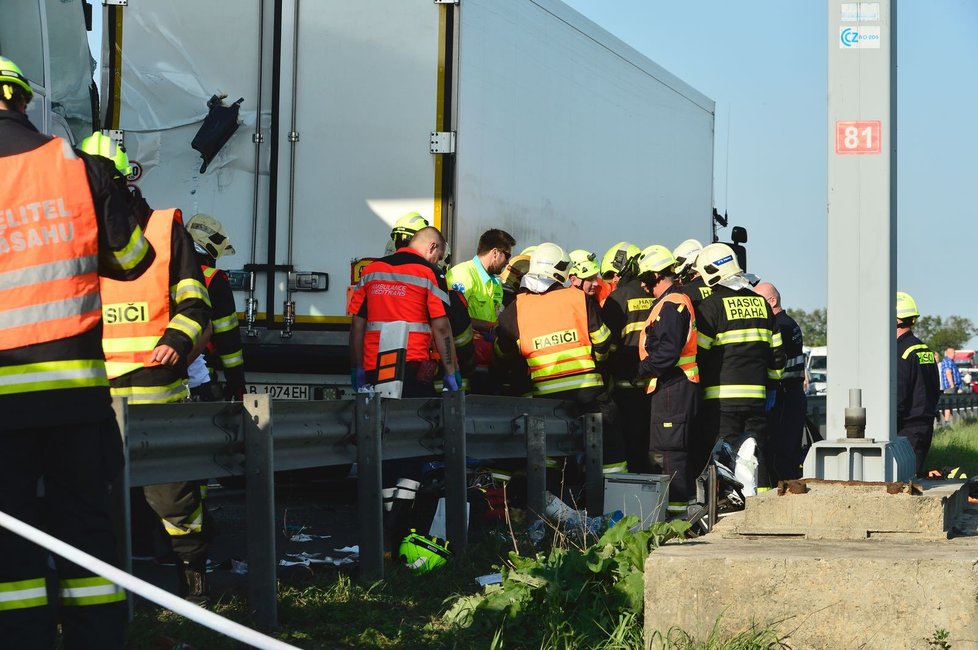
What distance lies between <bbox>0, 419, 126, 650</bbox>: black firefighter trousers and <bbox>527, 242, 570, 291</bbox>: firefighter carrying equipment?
5634mm

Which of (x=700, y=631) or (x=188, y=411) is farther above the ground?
(x=188, y=411)

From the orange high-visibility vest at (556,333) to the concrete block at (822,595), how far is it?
4.94 metres

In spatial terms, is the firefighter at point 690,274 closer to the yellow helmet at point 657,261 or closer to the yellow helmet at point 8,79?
the yellow helmet at point 657,261

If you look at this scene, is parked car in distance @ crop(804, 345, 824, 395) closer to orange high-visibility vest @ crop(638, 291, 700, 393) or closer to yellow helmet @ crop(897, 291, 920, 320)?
yellow helmet @ crop(897, 291, 920, 320)

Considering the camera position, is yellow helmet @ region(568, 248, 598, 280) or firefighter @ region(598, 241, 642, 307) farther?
firefighter @ region(598, 241, 642, 307)

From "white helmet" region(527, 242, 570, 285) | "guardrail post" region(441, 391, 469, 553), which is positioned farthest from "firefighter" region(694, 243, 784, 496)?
"guardrail post" region(441, 391, 469, 553)

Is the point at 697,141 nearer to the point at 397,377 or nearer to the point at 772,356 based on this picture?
the point at 772,356

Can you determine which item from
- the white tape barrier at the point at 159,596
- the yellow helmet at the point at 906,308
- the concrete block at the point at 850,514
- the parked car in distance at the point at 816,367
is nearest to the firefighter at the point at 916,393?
the yellow helmet at the point at 906,308

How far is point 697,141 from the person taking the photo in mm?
17969

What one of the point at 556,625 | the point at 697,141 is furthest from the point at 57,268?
the point at 697,141

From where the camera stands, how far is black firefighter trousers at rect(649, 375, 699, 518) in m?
10.1

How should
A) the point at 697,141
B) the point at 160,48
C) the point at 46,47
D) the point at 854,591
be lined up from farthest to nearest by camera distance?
the point at 697,141 → the point at 160,48 → the point at 46,47 → the point at 854,591

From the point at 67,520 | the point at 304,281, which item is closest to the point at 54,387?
the point at 67,520

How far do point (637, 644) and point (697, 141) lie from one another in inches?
539
